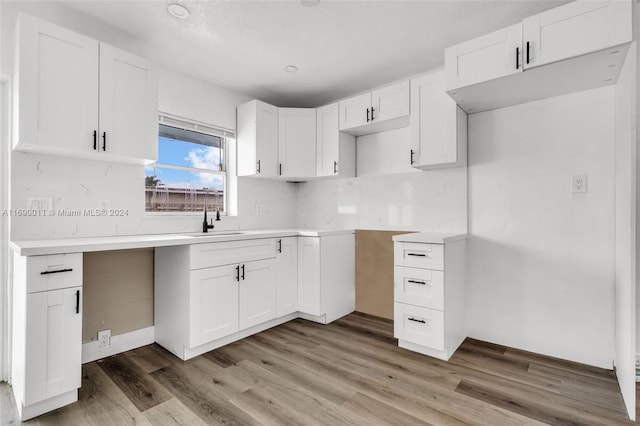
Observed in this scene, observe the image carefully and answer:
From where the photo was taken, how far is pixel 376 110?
3.07 m

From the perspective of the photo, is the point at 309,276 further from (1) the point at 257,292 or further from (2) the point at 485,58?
(2) the point at 485,58

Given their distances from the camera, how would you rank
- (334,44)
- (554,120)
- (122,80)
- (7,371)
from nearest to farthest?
(7,371) → (122,80) → (554,120) → (334,44)

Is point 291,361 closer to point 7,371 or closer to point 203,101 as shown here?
point 7,371

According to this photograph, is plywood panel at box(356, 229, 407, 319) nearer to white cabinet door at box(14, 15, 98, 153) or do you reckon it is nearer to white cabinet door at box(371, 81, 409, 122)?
white cabinet door at box(371, 81, 409, 122)

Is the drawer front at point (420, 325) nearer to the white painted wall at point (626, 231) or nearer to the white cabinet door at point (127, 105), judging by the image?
the white painted wall at point (626, 231)

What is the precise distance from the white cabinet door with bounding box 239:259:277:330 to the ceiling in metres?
1.81

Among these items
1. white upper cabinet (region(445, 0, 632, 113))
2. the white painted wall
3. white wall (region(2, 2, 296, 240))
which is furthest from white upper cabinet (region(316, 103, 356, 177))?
the white painted wall

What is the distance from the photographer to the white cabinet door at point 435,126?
258 cm

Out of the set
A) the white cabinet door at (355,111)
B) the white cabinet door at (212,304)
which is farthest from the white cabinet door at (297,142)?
the white cabinet door at (212,304)

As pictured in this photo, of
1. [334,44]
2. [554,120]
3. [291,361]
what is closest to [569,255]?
[554,120]

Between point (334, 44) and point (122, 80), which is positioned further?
point (334, 44)

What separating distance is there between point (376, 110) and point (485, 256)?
65.0 inches

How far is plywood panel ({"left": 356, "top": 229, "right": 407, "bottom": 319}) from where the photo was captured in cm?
329

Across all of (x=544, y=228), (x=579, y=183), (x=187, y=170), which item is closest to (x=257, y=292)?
(x=187, y=170)
